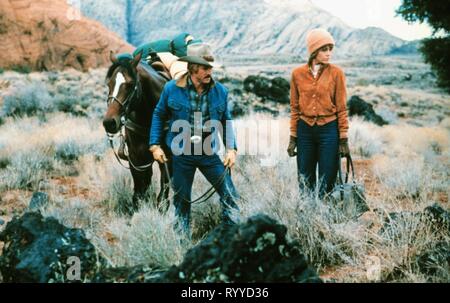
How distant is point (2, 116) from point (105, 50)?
1961cm

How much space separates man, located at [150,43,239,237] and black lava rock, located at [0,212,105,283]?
0.93m

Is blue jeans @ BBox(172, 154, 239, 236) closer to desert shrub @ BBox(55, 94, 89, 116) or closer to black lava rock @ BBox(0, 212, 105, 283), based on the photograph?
black lava rock @ BBox(0, 212, 105, 283)

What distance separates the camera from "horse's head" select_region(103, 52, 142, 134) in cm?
443

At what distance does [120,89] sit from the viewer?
177 inches

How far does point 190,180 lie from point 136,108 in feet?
4.03

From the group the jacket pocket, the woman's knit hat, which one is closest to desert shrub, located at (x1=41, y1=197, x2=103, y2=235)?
the jacket pocket

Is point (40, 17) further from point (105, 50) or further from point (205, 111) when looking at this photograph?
point (205, 111)

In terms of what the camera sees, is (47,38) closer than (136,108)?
No

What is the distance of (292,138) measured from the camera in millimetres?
4766

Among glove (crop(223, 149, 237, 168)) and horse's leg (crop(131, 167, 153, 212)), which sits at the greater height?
glove (crop(223, 149, 237, 168))

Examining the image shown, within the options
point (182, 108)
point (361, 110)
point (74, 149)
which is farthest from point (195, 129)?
point (361, 110)

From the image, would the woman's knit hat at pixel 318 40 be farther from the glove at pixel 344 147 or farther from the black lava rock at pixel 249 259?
the black lava rock at pixel 249 259

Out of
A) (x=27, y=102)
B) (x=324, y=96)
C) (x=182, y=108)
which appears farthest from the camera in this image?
(x=27, y=102)

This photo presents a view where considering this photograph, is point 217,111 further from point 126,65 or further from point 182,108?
point 126,65
